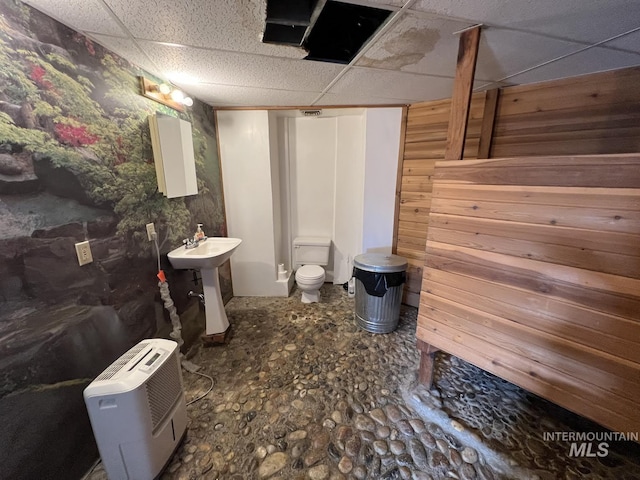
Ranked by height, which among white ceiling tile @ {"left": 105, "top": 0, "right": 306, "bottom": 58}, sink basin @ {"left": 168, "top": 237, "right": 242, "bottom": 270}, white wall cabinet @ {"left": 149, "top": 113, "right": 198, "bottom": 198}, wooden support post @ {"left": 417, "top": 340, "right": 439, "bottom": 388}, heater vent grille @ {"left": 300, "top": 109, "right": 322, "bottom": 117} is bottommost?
wooden support post @ {"left": 417, "top": 340, "right": 439, "bottom": 388}

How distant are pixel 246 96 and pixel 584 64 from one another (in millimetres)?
2514

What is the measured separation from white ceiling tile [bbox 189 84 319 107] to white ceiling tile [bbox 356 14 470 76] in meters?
0.86

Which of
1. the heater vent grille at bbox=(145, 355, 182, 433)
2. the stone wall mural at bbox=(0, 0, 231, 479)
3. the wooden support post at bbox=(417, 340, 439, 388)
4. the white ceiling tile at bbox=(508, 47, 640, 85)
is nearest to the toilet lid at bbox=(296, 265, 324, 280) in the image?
the wooden support post at bbox=(417, 340, 439, 388)

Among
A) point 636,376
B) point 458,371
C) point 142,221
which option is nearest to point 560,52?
point 636,376

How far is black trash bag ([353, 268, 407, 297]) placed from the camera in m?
2.35

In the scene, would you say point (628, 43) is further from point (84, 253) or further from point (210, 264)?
point (84, 253)

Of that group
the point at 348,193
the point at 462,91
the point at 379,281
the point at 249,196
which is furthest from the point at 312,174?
the point at 462,91

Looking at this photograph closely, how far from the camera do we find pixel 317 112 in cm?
286

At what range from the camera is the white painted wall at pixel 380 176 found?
269 centimetres

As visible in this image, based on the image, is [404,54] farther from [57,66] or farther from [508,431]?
[508,431]

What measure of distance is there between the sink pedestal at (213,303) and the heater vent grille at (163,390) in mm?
851

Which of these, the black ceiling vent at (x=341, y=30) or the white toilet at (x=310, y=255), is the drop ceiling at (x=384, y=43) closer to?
the black ceiling vent at (x=341, y=30)

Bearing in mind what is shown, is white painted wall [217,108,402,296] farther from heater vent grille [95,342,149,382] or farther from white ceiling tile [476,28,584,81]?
heater vent grille [95,342,149,382]

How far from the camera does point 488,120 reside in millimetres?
2211
